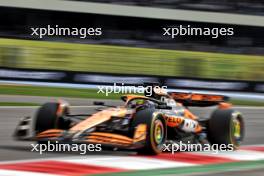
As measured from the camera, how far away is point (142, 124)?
8055 millimetres

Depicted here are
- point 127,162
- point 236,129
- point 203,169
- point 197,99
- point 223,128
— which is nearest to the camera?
point 203,169

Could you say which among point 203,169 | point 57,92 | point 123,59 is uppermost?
point 123,59

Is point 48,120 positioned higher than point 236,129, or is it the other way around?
point 48,120

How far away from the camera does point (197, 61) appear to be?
23672mm

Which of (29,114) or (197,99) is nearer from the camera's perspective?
(197,99)

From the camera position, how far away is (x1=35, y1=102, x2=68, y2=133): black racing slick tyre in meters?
8.57

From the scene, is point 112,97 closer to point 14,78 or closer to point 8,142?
point 14,78

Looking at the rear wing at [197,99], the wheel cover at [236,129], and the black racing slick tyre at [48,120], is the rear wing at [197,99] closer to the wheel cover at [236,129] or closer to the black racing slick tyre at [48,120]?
the wheel cover at [236,129]

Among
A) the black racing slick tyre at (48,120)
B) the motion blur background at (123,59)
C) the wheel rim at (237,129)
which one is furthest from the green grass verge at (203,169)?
the black racing slick tyre at (48,120)

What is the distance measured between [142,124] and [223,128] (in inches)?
65.1

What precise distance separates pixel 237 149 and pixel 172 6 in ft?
71.7

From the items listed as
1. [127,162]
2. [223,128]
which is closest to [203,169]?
[127,162]

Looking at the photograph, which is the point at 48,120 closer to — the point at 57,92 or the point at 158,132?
the point at 158,132

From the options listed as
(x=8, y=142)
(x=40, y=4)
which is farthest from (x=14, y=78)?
(x=8, y=142)
